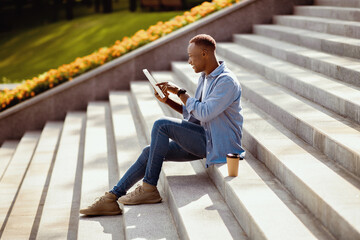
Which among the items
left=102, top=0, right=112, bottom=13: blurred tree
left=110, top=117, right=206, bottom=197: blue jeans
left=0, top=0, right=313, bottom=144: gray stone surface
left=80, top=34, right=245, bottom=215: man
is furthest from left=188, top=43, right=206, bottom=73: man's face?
left=102, top=0, right=112, bottom=13: blurred tree

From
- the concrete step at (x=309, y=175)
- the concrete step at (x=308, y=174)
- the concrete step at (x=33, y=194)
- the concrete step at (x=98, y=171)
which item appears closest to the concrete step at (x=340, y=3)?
the concrete step at (x=308, y=174)

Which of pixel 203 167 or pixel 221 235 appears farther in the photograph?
pixel 203 167

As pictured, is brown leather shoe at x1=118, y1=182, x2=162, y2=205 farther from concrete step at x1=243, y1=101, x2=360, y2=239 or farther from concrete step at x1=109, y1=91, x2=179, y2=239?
concrete step at x1=243, y1=101, x2=360, y2=239

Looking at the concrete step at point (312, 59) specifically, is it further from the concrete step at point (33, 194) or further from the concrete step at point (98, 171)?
the concrete step at point (33, 194)

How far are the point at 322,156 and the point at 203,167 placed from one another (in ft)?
4.43

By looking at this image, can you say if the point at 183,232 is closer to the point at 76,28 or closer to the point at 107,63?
the point at 107,63

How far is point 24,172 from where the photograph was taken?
26.3 feet

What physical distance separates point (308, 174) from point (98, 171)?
9.85 ft

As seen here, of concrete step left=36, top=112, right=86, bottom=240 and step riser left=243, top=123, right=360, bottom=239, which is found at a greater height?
Result: step riser left=243, top=123, right=360, bottom=239

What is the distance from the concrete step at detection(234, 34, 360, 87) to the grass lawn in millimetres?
11203

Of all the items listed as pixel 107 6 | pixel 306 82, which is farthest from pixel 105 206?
pixel 107 6

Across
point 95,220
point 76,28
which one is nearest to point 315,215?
point 95,220

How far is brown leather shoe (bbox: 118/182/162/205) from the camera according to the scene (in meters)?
5.32

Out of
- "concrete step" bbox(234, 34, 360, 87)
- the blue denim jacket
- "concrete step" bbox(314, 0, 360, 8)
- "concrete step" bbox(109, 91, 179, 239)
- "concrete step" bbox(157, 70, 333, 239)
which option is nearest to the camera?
"concrete step" bbox(157, 70, 333, 239)
